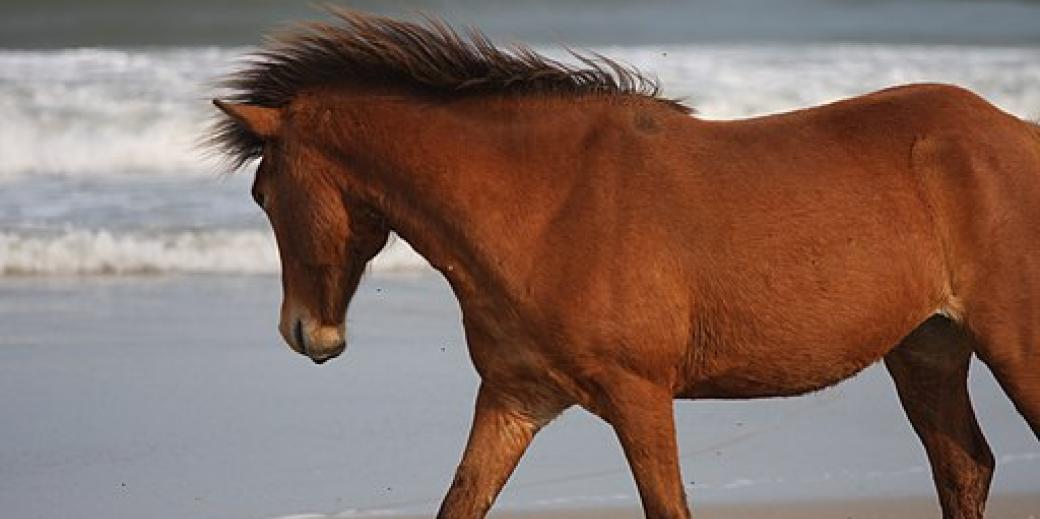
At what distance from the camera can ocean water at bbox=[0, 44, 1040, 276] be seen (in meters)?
9.88

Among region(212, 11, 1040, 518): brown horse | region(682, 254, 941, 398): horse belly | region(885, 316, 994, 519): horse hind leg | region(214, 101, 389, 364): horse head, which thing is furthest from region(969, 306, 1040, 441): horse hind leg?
region(214, 101, 389, 364): horse head

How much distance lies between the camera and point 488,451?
15.1 feet

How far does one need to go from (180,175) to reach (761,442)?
23.6 feet

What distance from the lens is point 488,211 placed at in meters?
4.40

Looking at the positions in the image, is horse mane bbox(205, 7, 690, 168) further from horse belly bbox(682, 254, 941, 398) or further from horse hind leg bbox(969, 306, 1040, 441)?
horse hind leg bbox(969, 306, 1040, 441)

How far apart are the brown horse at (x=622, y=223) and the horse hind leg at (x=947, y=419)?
368mm

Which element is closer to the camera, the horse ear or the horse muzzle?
the horse ear

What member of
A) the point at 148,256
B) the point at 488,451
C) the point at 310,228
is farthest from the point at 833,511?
the point at 148,256

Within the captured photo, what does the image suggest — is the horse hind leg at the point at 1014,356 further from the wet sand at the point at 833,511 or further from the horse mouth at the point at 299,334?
the horse mouth at the point at 299,334

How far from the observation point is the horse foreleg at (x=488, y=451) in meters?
4.56

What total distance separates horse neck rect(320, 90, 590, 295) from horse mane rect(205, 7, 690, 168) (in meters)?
0.08

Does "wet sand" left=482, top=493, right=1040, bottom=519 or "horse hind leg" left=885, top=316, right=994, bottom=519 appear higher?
"horse hind leg" left=885, top=316, right=994, bottom=519

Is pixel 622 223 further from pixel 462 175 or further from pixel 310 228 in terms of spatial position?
pixel 310 228

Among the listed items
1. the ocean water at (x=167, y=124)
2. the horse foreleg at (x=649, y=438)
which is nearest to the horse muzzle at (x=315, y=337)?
the horse foreleg at (x=649, y=438)
